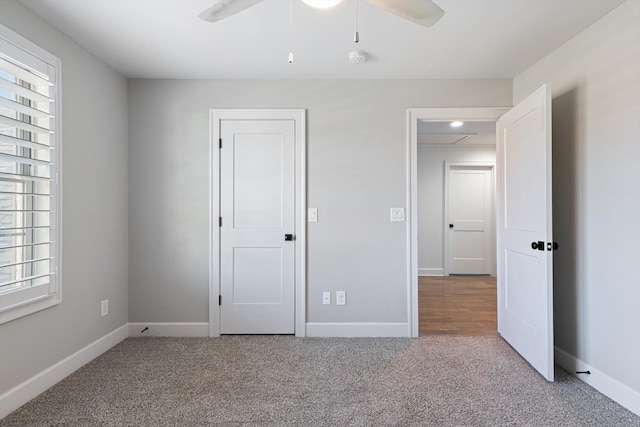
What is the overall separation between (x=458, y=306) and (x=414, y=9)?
3544mm

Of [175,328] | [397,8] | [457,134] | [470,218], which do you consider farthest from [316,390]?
[470,218]

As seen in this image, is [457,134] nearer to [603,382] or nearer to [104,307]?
[603,382]

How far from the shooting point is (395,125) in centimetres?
294

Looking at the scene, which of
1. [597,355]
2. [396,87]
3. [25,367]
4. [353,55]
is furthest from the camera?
[396,87]

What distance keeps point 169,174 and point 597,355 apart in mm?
3551

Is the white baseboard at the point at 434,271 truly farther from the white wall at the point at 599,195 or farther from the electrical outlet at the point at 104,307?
the electrical outlet at the point at 104,307

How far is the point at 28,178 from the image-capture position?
1919 mm

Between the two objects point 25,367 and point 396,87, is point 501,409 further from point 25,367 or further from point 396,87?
point 25,367

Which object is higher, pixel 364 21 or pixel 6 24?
pixel 364 21

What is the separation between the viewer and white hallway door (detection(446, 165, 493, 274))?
225 inches

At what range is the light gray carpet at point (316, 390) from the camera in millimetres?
1763

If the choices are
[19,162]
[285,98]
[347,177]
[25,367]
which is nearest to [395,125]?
[347,177]

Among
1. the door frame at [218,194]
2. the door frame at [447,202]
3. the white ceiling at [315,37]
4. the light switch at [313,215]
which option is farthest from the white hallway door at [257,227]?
the door frame at [447,202]

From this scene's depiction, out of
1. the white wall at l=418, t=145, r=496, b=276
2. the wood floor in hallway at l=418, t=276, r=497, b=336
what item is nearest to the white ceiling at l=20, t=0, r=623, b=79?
the wood floor in hallway at l=418, t=276, r=497, b=336
